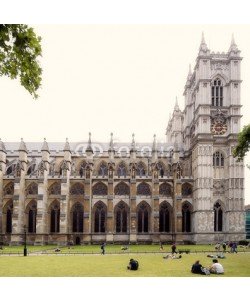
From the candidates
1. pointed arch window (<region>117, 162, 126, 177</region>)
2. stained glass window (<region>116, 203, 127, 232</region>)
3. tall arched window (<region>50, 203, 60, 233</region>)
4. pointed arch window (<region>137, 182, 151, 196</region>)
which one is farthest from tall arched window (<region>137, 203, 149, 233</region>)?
tall arched window (<region>50, 203, 60, 233</region>)

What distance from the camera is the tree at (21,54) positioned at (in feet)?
46.4

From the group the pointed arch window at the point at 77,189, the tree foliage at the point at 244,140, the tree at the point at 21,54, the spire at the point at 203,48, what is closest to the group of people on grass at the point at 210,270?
the tree foliage at the point at 244,140

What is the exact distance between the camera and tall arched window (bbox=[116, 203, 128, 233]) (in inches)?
2667

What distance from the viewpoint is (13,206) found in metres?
65.3

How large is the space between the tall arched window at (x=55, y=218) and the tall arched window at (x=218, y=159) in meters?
24.9

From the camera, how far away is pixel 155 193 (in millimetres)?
67312

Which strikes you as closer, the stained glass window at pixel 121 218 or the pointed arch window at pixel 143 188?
the stained glass window at pixel 121 218

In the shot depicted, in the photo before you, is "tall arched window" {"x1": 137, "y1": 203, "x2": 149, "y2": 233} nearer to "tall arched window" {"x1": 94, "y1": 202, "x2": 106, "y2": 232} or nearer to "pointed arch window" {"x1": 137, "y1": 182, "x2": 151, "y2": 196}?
"pointed arch window" {"x1": 137, "y1": 182, "x2": 151, "y2": 196}

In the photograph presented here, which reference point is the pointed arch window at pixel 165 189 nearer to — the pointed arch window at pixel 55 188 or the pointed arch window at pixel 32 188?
the pointed arch window at pixel 55 188

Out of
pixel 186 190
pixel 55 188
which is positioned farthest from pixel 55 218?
pixel 186 190

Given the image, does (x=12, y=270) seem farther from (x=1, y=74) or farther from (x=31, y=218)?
(x=31, y=218)

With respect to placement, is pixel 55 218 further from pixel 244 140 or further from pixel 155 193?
pixel 244 140

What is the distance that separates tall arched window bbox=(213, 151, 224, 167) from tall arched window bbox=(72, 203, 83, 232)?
21.5 meters
